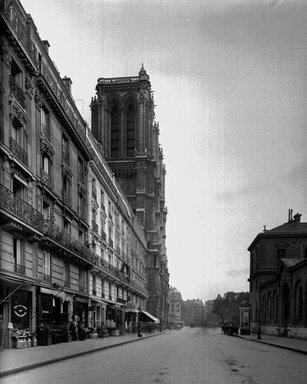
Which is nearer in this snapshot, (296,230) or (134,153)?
(296,230)

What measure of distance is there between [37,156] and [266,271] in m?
47.1

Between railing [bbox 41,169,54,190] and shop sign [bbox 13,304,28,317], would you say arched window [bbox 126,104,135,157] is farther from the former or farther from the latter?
shop sign [bbox 13,304,28,317]

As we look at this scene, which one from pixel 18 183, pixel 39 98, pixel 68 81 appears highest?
pixel 68 81

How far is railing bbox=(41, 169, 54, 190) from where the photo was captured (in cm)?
2798

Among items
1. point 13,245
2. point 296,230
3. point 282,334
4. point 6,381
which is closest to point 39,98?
point 13,245

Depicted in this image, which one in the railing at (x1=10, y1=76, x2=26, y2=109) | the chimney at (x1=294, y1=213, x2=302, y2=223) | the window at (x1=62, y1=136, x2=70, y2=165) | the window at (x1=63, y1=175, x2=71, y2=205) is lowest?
the chimney at (x1=294, y1=213, x2=302, y2=223)

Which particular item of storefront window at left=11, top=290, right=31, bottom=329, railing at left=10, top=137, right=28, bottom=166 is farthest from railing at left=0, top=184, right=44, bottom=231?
storefront window at left=11, top=290, right=31, bottom=329

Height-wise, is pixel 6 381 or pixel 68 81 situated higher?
pixel 68 81

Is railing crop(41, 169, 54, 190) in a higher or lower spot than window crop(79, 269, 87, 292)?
higher

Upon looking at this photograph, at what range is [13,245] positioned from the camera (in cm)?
2383

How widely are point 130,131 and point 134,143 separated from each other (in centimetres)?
263

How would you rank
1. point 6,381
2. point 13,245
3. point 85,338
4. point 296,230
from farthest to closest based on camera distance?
point 296,230 < point 85,338 < point 13,245 < point 6,381

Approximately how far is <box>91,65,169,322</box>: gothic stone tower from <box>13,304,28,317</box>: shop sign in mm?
66169

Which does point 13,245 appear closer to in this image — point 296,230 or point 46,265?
point 46,265
